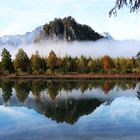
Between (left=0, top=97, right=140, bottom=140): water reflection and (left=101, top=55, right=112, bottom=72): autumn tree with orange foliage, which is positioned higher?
(left=0, top=97, right=140, bottom=140): water reflection

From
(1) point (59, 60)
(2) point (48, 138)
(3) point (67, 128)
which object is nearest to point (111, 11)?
(2) point (48, 138)

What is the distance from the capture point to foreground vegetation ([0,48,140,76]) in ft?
407

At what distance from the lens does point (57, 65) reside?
130750 millimetres

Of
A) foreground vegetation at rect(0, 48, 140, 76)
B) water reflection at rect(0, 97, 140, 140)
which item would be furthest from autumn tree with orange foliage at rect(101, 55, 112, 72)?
water reflection at rect(0, 97, 140, 140)

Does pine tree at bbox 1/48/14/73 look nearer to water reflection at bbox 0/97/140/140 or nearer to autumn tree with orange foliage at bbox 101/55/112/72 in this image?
autumn tree with orange foliage at bbox 101/55/112/72

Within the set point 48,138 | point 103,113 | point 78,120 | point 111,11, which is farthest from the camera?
point 103,113

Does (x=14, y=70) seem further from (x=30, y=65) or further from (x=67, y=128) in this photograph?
(x=67, y=128)

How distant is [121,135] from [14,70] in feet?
342

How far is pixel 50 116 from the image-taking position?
3247cm

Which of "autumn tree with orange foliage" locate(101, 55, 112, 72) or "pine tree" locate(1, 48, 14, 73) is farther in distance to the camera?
"autumn tree with orange foliage" locate(101, 55, 112, 72)

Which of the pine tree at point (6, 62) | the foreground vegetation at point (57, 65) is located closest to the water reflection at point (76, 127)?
the foreground vegetation at point (57, 65)

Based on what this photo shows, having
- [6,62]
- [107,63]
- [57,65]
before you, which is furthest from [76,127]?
[107,63]

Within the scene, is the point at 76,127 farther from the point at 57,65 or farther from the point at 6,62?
the point at 57,65

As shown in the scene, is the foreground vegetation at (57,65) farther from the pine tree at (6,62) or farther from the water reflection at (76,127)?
the water reflection at (76,127)
